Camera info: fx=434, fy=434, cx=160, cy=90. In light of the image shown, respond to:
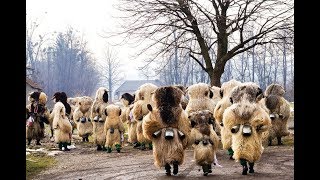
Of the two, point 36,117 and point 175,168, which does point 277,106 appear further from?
point 36,117

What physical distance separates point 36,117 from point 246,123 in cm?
955

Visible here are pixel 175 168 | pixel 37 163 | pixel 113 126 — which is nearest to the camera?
pixel 175 168

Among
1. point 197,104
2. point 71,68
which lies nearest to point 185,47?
point 197,104

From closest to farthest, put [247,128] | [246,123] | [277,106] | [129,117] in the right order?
[247,128], [246,123], [277,106], [129,117]

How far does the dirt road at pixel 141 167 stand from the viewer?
345 inches

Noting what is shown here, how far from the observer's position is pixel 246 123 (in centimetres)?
827

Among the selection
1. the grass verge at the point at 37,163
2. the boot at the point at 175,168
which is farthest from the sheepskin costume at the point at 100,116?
the boot at the point at 175,168

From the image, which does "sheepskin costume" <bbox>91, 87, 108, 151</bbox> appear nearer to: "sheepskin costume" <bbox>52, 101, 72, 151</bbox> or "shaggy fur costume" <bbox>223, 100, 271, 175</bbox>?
"sheepskin costume" <bbox>52, 101, 72, 151</bbox>

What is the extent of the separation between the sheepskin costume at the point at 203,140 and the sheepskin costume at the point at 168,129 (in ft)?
0.50

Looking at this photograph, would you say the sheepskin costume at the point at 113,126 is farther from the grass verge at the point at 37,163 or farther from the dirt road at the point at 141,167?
the grass verge at the point at 37,163

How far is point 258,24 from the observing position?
59.5 feet

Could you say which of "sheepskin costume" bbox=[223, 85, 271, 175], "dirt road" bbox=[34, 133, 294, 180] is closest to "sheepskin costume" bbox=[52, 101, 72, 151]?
"dirt road" bbox=[34, 133, 294, 180]

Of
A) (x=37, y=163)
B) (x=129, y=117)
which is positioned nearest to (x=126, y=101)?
(x=129, y=117)
